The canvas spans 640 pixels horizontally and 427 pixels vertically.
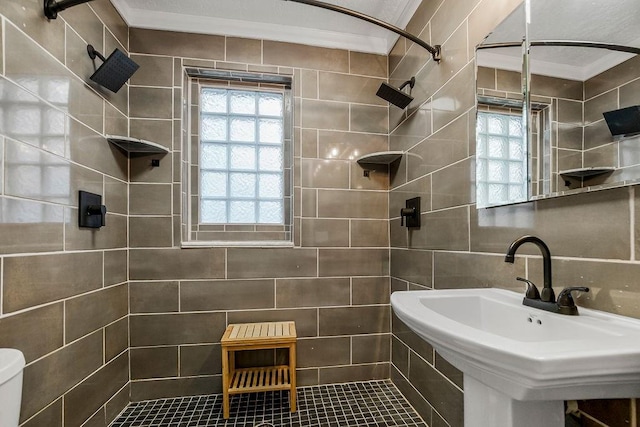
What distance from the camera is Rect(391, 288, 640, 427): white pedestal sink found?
48 centimetres

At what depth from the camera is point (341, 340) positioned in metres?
1.86

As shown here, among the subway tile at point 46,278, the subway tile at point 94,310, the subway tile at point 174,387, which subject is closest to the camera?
the subway tile at point 46,278

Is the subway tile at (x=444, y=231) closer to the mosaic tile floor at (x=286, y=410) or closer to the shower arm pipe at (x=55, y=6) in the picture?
the mosaic tile floor at (x=286, y=410)

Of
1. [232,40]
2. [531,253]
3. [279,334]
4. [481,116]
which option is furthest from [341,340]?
[232,40]

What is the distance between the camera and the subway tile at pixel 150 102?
5.59 feet

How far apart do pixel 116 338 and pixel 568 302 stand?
205 cm

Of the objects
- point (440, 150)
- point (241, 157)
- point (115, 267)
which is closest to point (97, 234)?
point (115, 267)

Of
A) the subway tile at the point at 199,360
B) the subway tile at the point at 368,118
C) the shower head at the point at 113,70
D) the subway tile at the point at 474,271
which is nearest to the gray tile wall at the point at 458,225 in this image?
the subway tile at the point at 474,271

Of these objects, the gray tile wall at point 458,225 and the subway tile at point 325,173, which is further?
the subway tile at point 325,173

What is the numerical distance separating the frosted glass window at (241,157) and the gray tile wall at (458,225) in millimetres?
835

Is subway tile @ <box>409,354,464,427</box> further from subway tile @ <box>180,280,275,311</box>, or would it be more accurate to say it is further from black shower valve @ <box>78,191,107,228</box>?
black shower valve @ <box>78,191,107,228</box>

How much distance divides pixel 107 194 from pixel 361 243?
1548 millimetres

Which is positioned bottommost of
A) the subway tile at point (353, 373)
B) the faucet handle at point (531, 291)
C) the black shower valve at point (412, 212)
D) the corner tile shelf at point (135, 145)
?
the subway tile at point (353, 373)

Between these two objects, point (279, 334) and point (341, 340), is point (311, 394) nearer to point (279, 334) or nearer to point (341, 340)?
point (341, 340)
